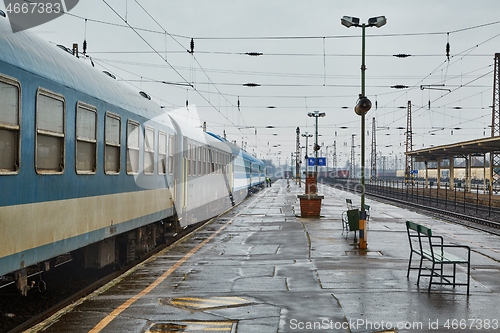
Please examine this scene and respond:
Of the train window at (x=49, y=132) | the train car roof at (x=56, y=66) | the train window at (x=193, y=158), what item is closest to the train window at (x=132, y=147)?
the train car roof at (x=56, y=66)

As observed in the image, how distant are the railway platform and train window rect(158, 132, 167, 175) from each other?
6.08 feet

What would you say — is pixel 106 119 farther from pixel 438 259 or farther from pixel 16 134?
pixel 438 259

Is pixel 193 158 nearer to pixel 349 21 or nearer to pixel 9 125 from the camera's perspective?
pixel 349 21

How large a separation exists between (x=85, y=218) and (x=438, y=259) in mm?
5144

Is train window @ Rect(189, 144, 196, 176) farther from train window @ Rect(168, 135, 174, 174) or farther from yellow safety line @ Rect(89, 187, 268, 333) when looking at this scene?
yellow safety line @ Rect(89, 187, 268, 333)

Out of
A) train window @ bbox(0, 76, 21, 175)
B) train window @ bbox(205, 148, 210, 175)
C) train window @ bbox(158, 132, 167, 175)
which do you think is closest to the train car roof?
train window @ bbox(0, 76, 21, 175)

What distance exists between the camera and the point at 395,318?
7.05 m

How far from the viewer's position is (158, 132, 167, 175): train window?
1349cm

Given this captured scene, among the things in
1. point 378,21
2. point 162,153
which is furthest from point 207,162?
point 378,21

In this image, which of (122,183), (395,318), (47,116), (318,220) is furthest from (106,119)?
(318,220)

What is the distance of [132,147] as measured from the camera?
36.6 feet

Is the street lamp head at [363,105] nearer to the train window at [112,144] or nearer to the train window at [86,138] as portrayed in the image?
the train window at [112,144]

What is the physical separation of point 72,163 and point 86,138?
0.67 m

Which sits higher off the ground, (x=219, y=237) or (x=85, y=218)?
(x=85, y=218)
